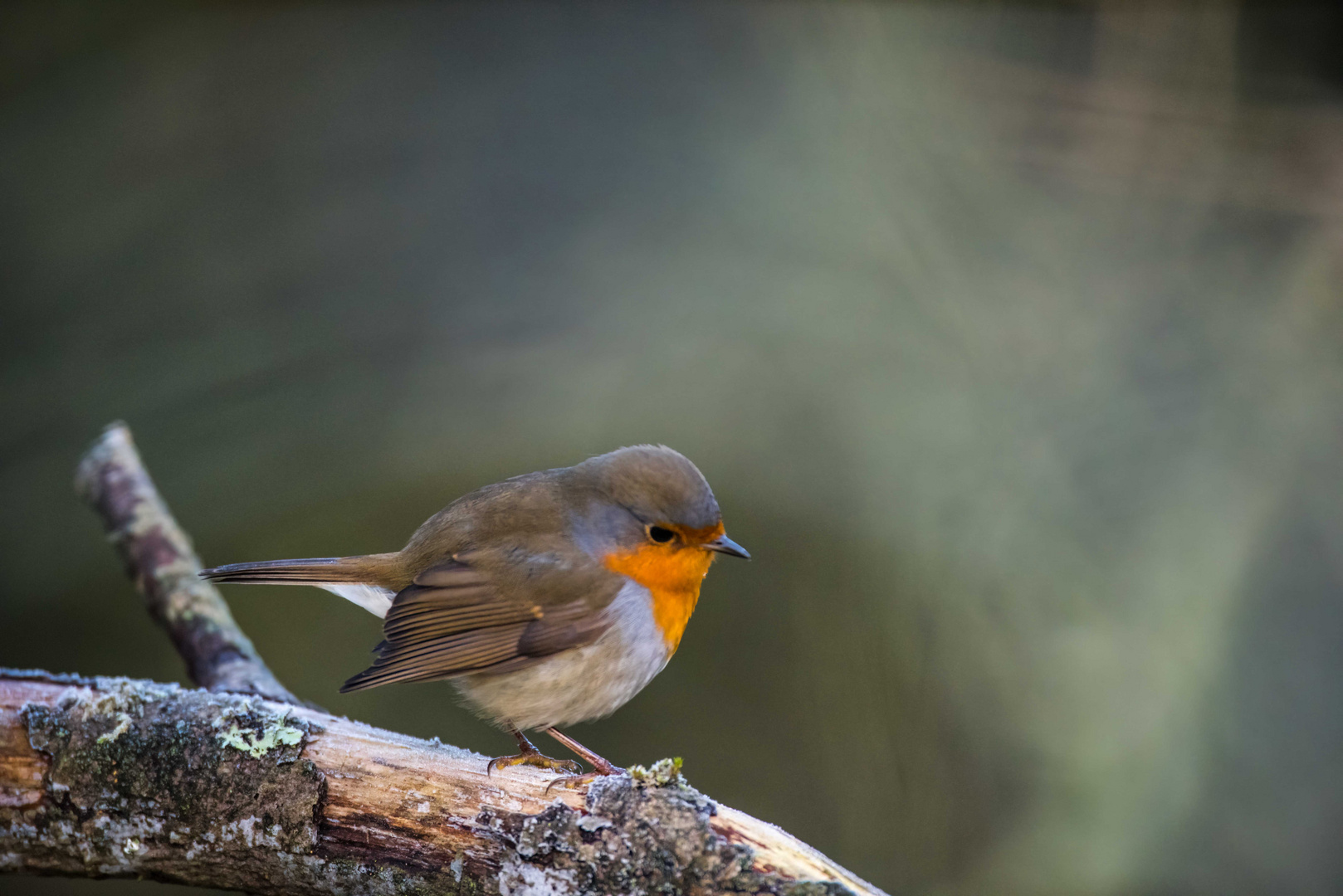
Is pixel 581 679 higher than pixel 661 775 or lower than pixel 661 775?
higher

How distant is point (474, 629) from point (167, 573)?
3.86 ft

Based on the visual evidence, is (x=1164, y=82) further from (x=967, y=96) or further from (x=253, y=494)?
(x=253, y=494)

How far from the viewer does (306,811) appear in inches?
69.4

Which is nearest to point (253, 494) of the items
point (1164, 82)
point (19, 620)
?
point (19, 620)

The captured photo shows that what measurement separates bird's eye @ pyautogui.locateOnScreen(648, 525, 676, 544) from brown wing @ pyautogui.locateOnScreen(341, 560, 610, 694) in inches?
8.0

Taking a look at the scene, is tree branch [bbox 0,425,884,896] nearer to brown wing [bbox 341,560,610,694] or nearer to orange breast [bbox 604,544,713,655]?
brown wing [bbox 341,560,610,694]

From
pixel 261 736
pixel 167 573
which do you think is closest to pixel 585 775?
pixel 261 736

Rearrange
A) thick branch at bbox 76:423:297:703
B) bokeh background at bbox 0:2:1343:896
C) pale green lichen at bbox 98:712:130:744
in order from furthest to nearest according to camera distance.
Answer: bokeh background at bbox 0:2:1343:896, thick branch at bbox 76:423:297:703, pale green lichen at bbox 98:712:130:744

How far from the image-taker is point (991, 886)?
3.21 metres

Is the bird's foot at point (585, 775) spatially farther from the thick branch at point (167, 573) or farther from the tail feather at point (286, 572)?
the thick branch at point (167, 573)

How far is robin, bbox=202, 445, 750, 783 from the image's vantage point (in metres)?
1.96

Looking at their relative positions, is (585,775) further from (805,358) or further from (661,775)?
(805,358)

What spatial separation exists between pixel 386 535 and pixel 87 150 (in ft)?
10.0

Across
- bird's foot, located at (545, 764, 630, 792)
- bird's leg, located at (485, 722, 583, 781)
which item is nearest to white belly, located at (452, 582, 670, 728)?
bird's leg, located at (485, 722, 583, 781)
